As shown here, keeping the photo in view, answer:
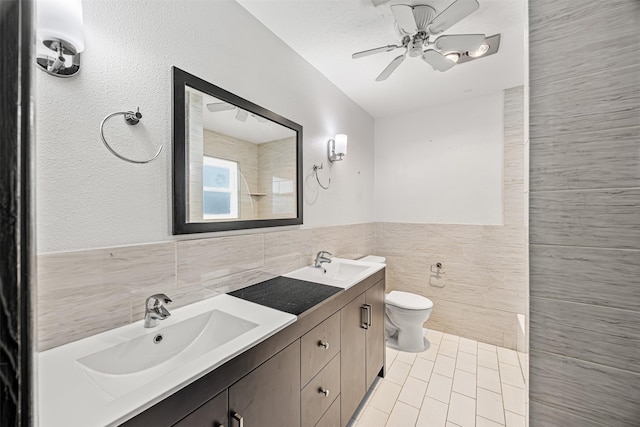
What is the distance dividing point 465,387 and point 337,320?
1.38 metres

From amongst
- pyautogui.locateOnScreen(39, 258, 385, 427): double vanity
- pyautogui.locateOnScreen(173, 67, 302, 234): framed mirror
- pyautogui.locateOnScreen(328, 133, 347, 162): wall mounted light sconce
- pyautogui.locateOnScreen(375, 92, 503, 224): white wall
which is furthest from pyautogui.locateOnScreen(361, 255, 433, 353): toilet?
pyautogui.locateOnScreen(328, 133, 347, 162): wall mounted light sconce

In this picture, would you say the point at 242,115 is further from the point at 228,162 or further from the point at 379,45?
the point at 379,45

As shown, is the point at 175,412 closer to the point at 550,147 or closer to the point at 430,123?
the point at 550,147

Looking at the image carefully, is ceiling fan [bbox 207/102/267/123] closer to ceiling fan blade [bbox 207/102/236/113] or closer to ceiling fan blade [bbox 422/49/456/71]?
ceiling fan blade [bbox 207/102/236/113]

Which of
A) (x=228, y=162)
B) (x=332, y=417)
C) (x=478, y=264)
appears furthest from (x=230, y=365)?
(x=478, y=264)

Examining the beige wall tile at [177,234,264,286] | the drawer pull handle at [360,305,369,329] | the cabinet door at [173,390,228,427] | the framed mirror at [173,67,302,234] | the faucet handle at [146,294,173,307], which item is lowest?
the drawer pull handle at [360,305,369,329]

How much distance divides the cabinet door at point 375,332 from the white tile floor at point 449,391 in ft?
0.57

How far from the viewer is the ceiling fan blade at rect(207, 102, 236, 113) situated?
1.36 m

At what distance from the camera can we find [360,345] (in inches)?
67.6

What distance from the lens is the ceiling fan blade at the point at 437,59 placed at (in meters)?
1.67

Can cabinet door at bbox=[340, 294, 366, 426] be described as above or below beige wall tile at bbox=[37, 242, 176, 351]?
below

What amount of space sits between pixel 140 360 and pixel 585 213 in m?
1.58

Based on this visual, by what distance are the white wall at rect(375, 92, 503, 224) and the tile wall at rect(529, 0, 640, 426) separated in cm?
203

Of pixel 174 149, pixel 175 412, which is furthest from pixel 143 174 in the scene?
pixel 175 412
